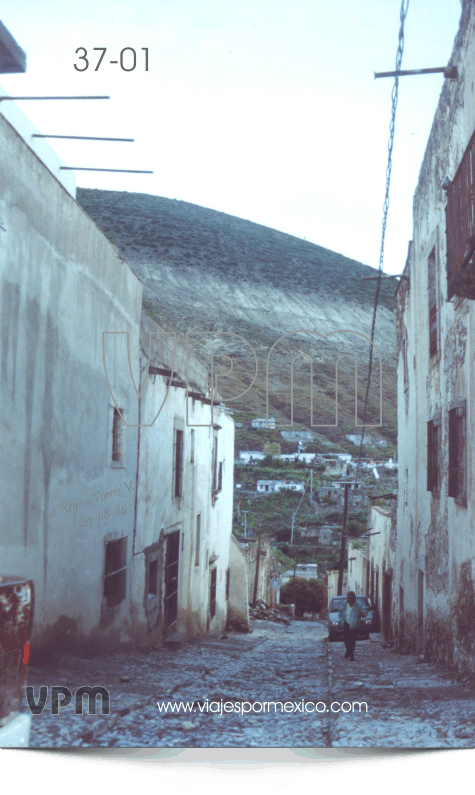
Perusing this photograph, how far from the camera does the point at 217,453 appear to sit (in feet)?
16.3

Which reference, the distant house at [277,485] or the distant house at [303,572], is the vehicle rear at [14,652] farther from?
the distant house at [303,572]

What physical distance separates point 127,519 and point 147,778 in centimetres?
166

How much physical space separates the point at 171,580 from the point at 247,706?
1.27 m

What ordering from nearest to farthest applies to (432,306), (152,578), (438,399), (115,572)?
1. (115,572)
2. (152,578)
3. (438,399)
4. (432,306)

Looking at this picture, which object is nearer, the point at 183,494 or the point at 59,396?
the point at 59,396

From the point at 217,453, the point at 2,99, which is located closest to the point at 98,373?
the point at 217,453

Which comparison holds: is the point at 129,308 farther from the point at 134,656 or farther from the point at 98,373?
the point at 134,656

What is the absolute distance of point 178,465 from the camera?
541 centimetres

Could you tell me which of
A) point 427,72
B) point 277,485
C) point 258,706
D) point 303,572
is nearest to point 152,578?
point 277,485

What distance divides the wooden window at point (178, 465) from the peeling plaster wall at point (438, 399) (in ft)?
5.25

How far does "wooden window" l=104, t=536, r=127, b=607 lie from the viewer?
4773 millimetres

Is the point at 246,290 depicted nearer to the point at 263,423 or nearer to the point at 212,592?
the point at 263,423

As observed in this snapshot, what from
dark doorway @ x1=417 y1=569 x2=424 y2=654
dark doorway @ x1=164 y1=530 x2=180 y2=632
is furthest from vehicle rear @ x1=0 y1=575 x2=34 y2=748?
dark doorway @ x1=417 y1=569 x2=424 y2=654

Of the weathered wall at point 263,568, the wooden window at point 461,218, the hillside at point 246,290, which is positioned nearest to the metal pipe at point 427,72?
the wooden window at point 461,218
